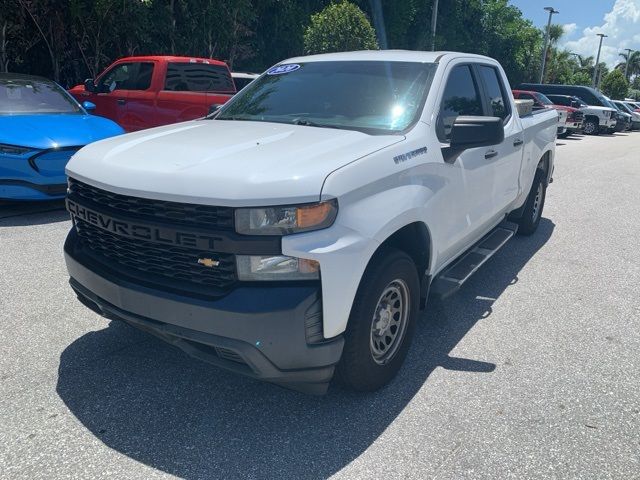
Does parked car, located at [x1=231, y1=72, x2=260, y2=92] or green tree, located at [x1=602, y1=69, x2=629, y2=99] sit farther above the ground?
parked car, located at [x1=231, y1=72, x2=260, y2=92]

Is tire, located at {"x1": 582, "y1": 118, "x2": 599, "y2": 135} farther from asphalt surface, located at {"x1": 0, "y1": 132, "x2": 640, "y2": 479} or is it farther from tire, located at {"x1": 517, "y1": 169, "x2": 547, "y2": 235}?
asphalt surface, located at {"x1": 0, "y1": 132, "x2": 640, "y2": 479}

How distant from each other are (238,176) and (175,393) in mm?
1336

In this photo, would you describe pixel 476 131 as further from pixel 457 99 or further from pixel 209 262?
pixel 209 262

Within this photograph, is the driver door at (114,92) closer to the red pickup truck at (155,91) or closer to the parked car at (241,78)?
the red pickup truck at (155,91)

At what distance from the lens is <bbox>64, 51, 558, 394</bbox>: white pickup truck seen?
244 centimetres

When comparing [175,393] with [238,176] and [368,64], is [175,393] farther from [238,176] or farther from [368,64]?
[368,64]

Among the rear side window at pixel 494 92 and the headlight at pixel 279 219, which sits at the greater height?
the rear side window at pixel 494 92

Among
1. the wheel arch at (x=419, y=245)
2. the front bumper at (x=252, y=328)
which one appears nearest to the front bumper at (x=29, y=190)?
the front bumper at (x=252, y=328)

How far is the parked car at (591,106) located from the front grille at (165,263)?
2425 cm

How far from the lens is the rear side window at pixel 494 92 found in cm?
461

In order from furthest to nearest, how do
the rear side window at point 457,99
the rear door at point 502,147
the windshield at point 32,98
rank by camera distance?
the windshield at point 32,98 → the rear door at point 502,147 → the rear side window at point 457,99

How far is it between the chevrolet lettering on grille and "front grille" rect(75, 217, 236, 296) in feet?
0.11

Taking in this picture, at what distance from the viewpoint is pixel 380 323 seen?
9.95 feet

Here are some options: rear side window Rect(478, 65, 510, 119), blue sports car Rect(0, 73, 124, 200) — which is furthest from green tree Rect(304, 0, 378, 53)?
rear side window Rect(478, 65, 510, 119)
